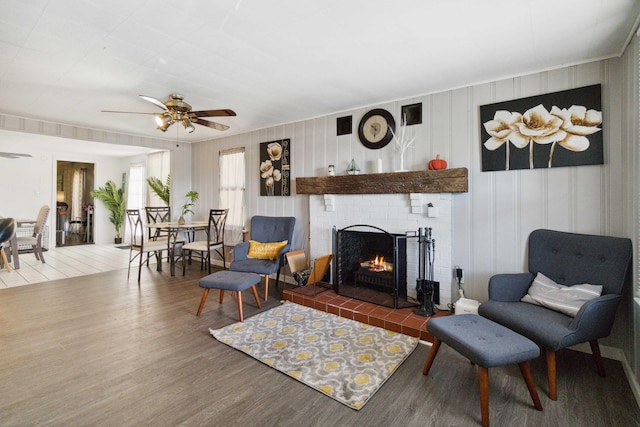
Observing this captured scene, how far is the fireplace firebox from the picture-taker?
10.9ft

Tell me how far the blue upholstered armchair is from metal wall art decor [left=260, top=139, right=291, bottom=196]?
0.48 metres

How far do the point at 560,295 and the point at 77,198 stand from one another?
448 inches

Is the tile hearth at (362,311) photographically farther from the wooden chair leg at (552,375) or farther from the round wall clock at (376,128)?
the round wall clock at (376,128)

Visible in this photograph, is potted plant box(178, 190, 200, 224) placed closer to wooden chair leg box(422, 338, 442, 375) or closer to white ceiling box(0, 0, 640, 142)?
white ceiling box(0, 0, 640, 142)

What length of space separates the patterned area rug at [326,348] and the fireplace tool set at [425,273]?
1.39 ft

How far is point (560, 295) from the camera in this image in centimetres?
222

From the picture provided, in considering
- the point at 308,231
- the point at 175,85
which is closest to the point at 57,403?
the point at 175,85

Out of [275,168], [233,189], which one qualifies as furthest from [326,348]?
[233,189]

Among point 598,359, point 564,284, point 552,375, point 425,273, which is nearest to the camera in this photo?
point 552,375

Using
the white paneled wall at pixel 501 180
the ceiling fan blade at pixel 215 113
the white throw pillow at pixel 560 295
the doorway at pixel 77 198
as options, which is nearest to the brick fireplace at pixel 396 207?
the white paneled wall at pixel 501 180

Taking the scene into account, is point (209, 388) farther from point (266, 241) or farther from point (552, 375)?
point (266, 241)

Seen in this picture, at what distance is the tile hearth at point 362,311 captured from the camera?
8.91 feet

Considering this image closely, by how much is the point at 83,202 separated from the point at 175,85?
27.1 ft

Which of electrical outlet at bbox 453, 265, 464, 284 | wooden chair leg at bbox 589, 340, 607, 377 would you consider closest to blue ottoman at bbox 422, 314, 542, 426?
wooden chair leg at bbox 589, 340, 607, 377
